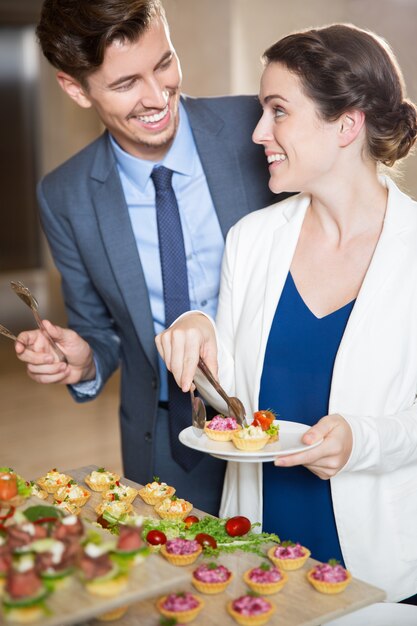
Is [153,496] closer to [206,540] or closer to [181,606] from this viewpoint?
[206,540]

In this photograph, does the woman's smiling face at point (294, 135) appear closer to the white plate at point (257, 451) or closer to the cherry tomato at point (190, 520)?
the white plate at point (257, 451)

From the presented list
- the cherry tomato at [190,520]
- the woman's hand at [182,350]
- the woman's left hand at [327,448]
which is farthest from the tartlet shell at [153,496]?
the woman's left hand at [327,448]

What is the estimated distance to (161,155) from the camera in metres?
2.75

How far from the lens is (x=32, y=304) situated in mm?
2291

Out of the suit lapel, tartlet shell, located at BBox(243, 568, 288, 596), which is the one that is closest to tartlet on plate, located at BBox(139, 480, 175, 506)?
tartlet shell, located at BBox(243, 568, 288, 596)

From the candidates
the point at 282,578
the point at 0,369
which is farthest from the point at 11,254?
the point at 282,578

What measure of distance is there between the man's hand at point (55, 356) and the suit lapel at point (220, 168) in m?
0.56

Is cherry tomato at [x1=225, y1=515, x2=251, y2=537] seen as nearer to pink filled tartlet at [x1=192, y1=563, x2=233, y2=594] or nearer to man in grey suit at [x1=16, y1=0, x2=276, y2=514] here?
pink filled tartlet at [x1=192, y1=563, x2=233, y2=594]

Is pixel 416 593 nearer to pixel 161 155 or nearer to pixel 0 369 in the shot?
pixel 161 155

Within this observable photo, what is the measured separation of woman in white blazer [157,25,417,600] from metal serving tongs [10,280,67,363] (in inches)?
14.0

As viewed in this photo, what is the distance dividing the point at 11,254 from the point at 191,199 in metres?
7.88

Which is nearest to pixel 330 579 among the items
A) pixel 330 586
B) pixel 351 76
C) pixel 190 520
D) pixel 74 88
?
pixel 330 586

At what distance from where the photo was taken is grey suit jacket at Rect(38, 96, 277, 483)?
8.96ft

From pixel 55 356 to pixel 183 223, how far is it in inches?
22.3
